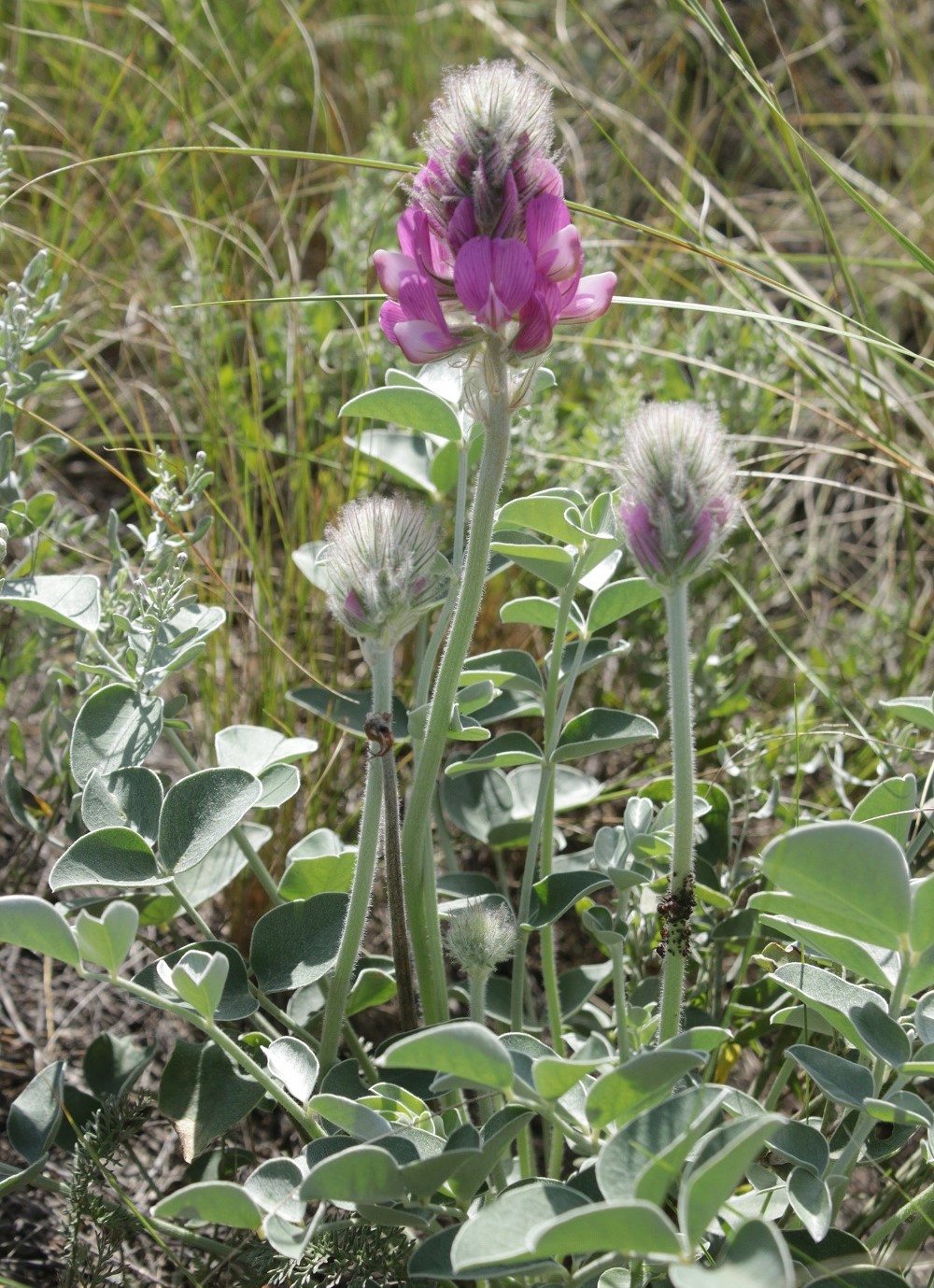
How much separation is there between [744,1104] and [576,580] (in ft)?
1.93

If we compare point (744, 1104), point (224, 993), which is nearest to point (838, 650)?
point (744, 1104)

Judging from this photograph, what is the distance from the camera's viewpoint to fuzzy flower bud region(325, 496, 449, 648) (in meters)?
1.24

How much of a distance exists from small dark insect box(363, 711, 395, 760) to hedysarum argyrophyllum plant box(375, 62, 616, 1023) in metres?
0.07

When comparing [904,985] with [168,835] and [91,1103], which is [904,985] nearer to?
[168,835]

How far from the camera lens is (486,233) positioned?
3.72 feet

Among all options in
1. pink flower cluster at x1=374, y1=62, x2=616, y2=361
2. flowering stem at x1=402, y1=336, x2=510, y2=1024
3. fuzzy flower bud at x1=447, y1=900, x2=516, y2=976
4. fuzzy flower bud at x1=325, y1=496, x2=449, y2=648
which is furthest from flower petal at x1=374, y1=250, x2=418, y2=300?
fuzzy flower bud at x1=447, y1=900, x2=516, y2=976

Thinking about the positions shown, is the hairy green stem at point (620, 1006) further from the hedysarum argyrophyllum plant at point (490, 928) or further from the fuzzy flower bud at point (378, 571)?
the fuzzy flower bud at point (378, 571)

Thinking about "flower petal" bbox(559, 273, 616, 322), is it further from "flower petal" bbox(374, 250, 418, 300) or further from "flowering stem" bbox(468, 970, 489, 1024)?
"flowering stem" bbox(468, 970, 489, 1024)

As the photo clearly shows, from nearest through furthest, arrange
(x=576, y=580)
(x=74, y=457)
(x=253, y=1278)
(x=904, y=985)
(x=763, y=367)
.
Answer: (x=904, y=985)
(x=253, y=1278)
(x=576, y=580)
(x=763, y=367)
(x=74, y=457)

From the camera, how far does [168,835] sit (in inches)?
50.6

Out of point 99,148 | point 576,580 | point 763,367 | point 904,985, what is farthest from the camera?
point 99,148

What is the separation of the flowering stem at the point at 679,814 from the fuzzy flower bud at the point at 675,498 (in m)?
0.04

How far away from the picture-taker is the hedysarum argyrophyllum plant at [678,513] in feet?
3.50

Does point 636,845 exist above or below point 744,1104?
above
